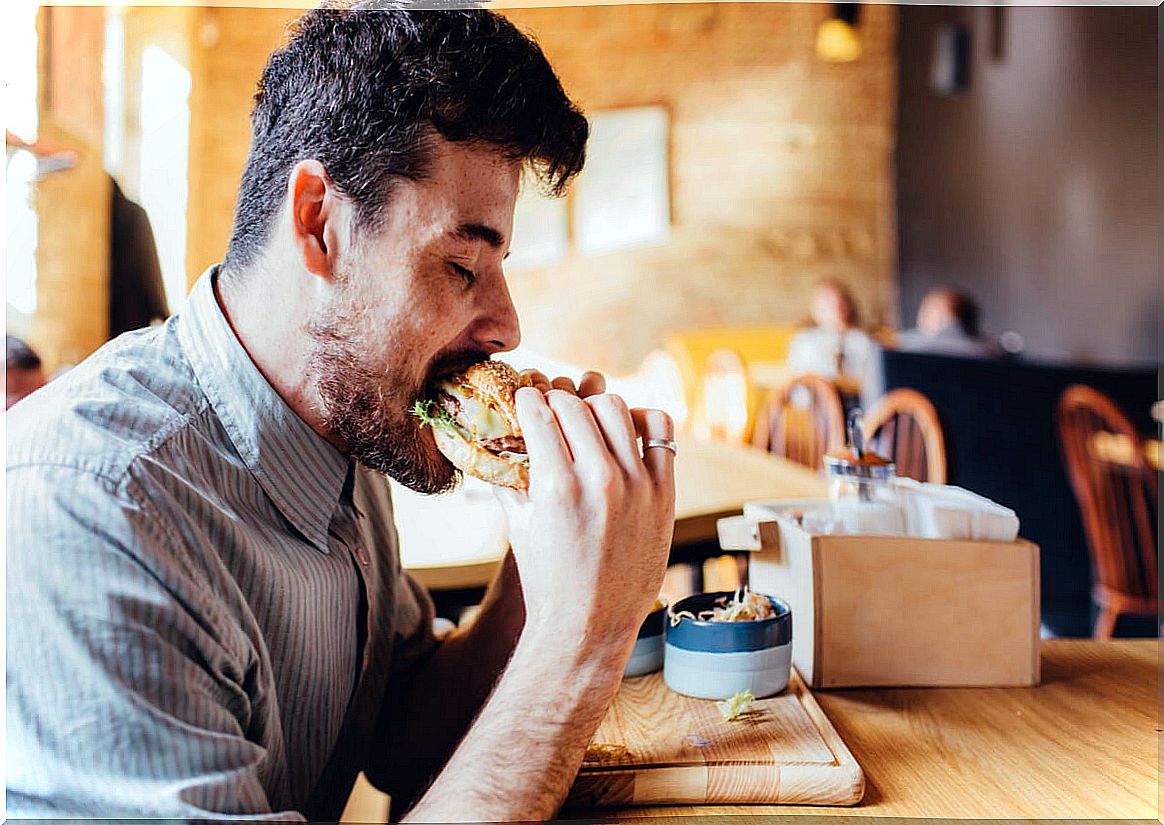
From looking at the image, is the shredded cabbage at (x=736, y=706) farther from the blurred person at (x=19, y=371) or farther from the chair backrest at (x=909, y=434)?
the chair backrest at (x=909, y=434)

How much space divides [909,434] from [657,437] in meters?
1.49

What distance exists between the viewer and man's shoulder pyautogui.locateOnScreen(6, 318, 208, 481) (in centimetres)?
72

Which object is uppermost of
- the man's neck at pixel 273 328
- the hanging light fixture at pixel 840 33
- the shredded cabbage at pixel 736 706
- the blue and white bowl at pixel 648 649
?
the hanging light fixture at pixel 840 33

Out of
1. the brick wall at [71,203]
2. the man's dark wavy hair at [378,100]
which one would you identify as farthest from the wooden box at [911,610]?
the brick wall at [71,203]

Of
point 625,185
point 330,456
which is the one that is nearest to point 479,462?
point 330,456

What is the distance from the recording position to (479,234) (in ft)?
3.09

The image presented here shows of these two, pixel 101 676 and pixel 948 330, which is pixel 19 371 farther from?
pixel 948 330

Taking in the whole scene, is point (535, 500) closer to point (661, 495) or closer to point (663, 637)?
point (661, 495)

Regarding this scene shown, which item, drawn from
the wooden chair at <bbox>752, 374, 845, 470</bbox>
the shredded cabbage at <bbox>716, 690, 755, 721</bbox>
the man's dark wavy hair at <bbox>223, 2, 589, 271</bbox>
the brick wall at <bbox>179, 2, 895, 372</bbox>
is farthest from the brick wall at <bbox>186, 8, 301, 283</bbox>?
the brick wall at <bbox>179, 2, 895, 372</bbox>

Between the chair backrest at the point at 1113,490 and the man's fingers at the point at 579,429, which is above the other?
the man's fingers at the point at 579,429

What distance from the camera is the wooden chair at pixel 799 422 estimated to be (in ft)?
9.29

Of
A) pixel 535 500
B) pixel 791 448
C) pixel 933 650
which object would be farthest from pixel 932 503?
pixel 791 448

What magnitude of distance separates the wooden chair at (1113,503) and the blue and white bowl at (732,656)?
1652mm

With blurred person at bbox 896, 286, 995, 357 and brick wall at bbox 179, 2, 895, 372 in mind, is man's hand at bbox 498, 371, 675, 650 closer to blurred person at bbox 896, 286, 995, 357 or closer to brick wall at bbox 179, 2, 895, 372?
blurred person at bbox 896, 286, 995, 357
